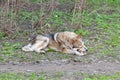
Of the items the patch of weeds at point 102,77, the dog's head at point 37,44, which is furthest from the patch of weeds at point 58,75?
the dog's head at point 37,44

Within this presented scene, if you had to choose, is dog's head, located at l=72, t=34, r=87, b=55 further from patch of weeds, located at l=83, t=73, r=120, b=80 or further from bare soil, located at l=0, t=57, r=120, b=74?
patch of weeds, located at l=83, t=73, r=120, b=80

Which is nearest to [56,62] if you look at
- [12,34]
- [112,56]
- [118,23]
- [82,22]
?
[112,56]

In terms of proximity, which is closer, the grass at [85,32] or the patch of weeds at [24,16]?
the grass at [85,32]

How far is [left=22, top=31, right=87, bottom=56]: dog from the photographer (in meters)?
9.83

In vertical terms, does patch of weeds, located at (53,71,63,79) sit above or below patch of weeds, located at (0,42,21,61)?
above

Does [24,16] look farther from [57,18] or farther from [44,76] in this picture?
[44,76]

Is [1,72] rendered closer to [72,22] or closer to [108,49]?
[108,49]

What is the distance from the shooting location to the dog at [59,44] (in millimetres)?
9828

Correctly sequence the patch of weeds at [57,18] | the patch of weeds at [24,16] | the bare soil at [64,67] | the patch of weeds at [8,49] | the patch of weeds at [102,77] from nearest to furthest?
1. the patch of weeds at [102,77]
2. the bare soil at [64,67]
3. the patch of weeds at [8,49]
4. the patch of weeds at [57,18]
5. the patch of weeds at [24,16]

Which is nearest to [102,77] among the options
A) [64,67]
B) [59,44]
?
[64,67]

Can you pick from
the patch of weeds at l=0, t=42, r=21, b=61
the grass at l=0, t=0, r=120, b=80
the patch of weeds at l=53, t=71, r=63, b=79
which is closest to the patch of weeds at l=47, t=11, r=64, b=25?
the grass at l=0, t=0, r=120, b=80

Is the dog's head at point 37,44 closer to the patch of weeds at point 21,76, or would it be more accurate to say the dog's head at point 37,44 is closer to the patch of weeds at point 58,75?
the patch of weeds at point 58,75

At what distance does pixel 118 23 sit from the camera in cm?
1335

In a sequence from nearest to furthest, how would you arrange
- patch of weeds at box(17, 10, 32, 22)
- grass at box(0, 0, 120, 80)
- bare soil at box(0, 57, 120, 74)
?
bare soil at box(0, 57, 120, 74) → grass at box(0, 0, 120, 80) → patch of weeds at box(17, 10, 32, 22)
